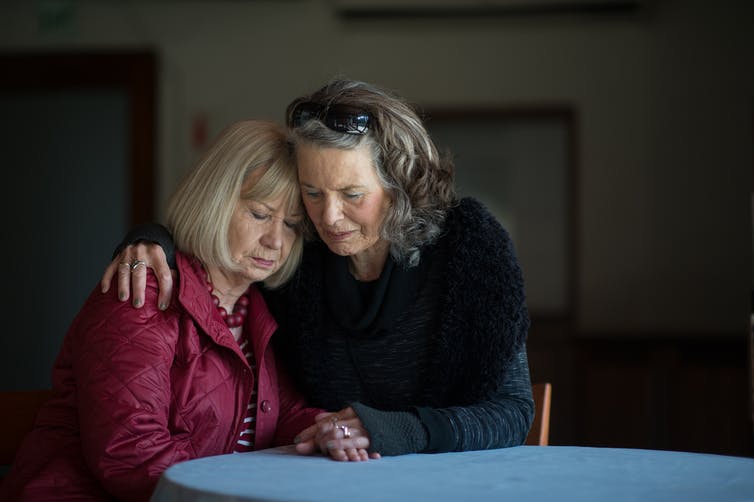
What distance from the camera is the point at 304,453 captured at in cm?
166

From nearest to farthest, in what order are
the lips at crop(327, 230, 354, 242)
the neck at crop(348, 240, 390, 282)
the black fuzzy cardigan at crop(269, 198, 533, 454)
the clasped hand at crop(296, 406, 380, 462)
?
the clasped hand at crop(296, 406, 380, 462) < the black fuzzy cardigan at crop(269, 198, 533, 454) < the lips at crop(327, 230, 354, 242) < the neck at crop(348, 240, 390, 282)

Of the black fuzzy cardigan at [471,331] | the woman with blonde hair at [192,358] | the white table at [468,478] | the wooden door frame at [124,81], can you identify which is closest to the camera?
the white table at [468,478]

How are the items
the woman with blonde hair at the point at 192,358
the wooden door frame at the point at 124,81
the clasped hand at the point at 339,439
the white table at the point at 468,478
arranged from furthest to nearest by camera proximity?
the wooden door frame at the point at 124,81
the woman with blonde hair at the point at 192,358
the clasped hand at the point at 339,439
the white table at the point at 468,478

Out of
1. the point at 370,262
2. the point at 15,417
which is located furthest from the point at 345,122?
the point at 15,417

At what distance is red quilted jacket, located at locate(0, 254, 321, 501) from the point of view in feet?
5.58

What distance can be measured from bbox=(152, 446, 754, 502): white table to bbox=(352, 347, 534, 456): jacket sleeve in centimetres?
3

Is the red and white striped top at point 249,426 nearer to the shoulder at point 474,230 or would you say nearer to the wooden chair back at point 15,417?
the wooden chair back at point 15,417

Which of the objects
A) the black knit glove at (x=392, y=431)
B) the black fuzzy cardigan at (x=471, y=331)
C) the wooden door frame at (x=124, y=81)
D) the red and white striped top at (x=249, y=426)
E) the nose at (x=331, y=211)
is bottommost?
the red and white striped top at (x=249, y=426)

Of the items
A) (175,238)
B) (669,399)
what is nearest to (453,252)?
(175,238)

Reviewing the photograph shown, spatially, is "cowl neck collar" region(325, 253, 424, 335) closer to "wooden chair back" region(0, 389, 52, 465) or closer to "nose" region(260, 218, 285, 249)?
"nose" region(260, 218, 285, 249)

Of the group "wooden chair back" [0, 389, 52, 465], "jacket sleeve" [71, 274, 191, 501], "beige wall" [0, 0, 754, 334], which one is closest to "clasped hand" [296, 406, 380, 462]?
"jacket sleeve" [71, 274, 191, 501]

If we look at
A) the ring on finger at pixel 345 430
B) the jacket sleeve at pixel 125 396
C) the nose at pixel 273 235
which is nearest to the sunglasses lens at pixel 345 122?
the nose at pixel 273 235

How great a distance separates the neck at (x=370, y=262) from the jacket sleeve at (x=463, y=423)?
38 centimetres

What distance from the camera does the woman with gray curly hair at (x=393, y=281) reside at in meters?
1.93
